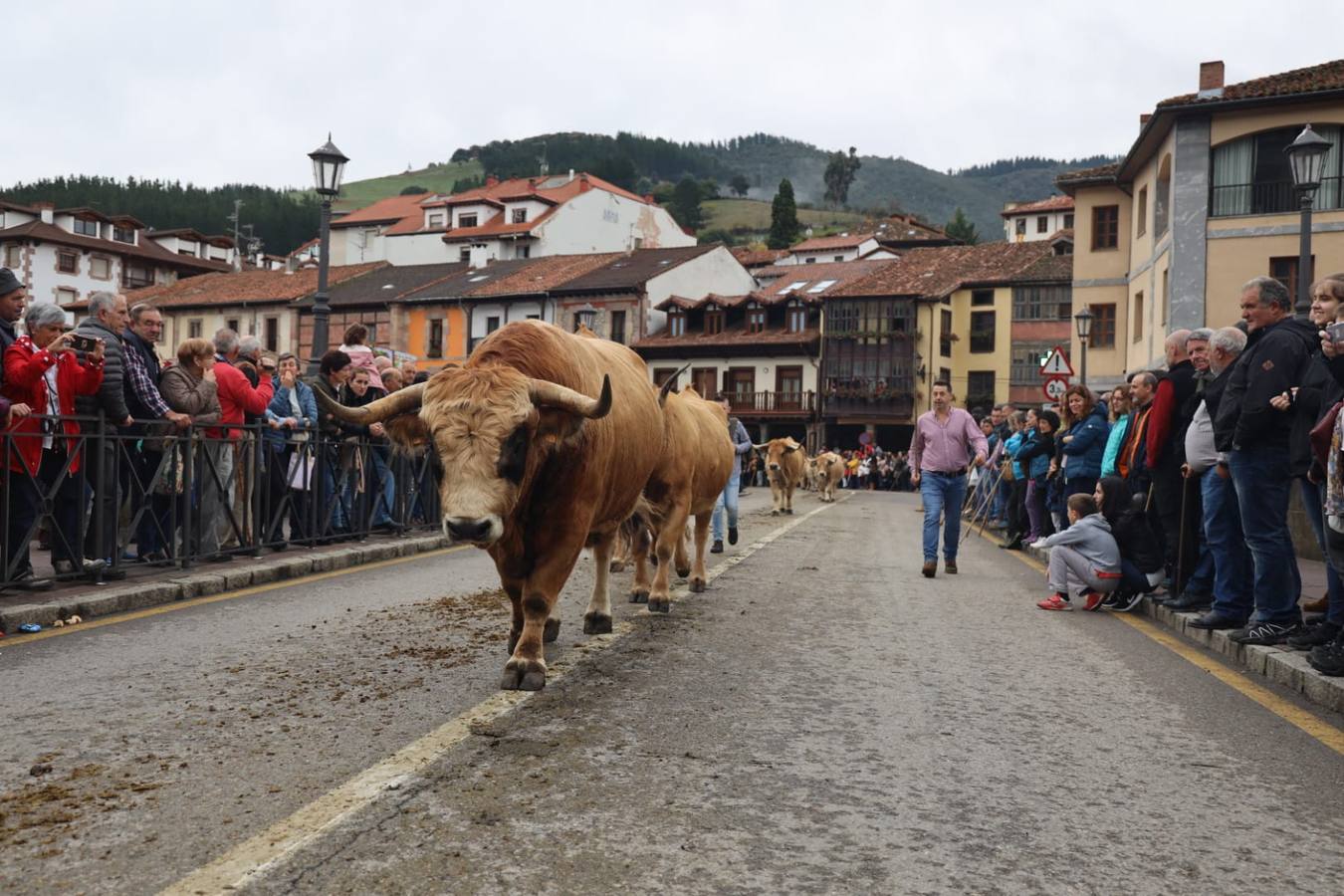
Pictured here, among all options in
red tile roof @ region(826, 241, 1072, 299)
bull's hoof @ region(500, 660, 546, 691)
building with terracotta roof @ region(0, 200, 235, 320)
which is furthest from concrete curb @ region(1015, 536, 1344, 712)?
building with terracotta roof @ region(0, 200, 235, 320)

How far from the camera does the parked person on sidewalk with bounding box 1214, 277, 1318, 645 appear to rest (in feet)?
22.9

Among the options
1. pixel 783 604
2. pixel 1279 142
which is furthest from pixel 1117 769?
pixel 1279 142

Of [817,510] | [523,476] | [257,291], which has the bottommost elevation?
[817,510]

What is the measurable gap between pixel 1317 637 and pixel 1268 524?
78 cm

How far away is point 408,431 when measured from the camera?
5.33 m

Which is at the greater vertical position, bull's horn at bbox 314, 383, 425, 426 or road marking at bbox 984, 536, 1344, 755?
bull's horn at bbox 314, 383, 425, 426

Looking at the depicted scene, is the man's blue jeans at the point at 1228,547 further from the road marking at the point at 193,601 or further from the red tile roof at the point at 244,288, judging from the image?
the red tile roof at the point at 244,288

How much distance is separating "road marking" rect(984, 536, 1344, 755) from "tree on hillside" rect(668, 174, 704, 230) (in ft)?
462

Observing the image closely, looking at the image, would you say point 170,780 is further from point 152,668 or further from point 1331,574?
point 1331,574

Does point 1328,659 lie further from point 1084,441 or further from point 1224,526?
point 1084,441

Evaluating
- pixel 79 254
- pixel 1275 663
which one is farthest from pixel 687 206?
pixel 1275 663

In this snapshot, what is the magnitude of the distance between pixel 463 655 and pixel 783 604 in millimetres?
3350

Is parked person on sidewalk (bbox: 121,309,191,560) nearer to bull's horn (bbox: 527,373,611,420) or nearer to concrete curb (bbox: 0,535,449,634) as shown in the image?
concrete curb (bbox: 0,535,449,634)

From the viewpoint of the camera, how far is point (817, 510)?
26516mm
